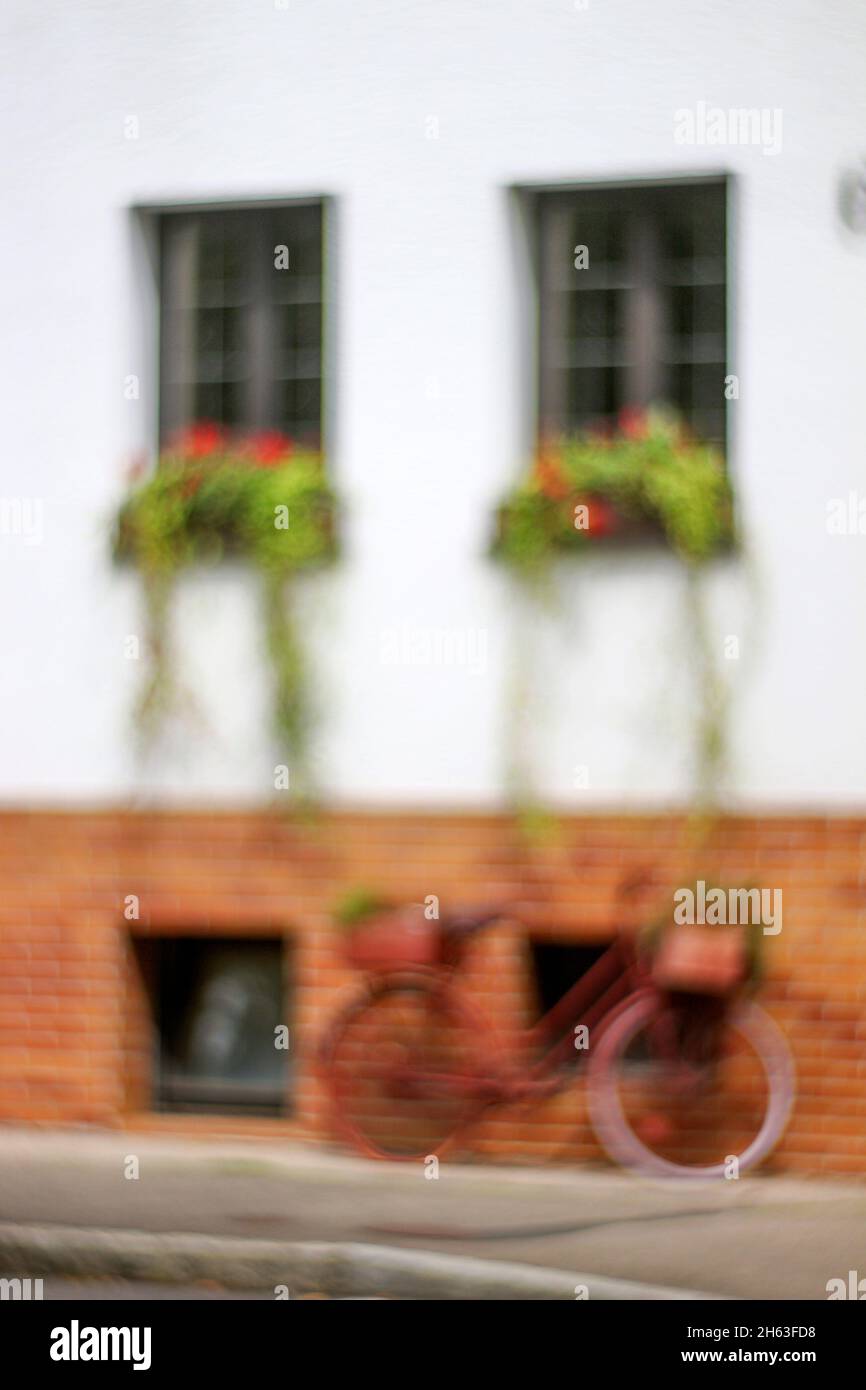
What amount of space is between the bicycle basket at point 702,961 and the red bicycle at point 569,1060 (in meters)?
0.14

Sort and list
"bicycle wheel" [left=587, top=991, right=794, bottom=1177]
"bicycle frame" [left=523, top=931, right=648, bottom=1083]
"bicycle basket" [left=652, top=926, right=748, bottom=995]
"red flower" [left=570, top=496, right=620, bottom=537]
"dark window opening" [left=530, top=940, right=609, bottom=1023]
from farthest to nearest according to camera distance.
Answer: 1. "dark window opening" [left=530, top=940, right=609, bottom=1023]
2. "red flower" [left=570, top=496, right=620, bottom=537]
3. "bicycle frame" [left=523, top=931, right=648, bottom=1083]
4. "bicycle wheel" [left=587, top=991, right=794, bottom=1177]
5. "bicycle basket" [left=652, top=926, right=748, bottom=995]

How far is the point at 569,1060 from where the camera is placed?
959 centimetres

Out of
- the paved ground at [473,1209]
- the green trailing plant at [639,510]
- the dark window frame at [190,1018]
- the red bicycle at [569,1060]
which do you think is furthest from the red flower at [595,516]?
the paved ground at [473,1209]

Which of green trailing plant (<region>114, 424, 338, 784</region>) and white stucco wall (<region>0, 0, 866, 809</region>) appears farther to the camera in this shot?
green trailing plant (<region>114, 424, 338, 784</region>)

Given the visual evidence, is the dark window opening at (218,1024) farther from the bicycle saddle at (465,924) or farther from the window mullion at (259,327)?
the window mullion at (259,327)

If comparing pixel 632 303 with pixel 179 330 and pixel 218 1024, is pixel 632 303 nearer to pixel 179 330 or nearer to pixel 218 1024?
pixel 179 330

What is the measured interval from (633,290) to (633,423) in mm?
519

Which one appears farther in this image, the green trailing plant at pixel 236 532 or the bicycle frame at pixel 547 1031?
the green trailing plant at pixel 236 532

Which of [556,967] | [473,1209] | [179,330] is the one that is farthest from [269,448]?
[473,1209]

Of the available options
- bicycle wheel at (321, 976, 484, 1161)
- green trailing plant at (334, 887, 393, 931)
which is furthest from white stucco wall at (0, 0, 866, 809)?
bicycle wheel at (321, 976, 484, 1161)

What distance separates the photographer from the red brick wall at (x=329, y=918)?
30.7 ft

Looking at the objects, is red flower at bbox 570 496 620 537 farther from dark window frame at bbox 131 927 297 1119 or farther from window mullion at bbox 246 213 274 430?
dark window frame at bbox 131 927 297 1119

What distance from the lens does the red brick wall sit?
937cm

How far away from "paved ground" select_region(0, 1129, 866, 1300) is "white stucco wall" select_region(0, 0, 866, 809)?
1.41m
